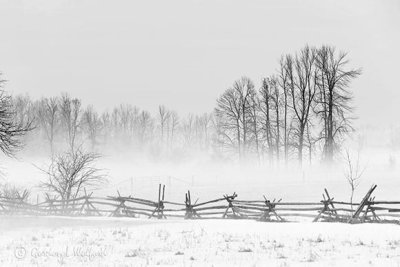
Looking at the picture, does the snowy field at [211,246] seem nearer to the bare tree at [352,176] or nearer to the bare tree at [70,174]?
the bare tree at [352,176]

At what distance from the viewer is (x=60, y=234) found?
55.9ft

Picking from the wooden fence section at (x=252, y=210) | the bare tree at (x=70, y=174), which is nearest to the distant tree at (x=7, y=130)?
the bare tree at (x=70, y=174)

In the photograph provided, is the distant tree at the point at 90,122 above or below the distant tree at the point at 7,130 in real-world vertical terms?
above

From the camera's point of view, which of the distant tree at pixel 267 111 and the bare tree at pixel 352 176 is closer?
the bare tree at pixel 352 176

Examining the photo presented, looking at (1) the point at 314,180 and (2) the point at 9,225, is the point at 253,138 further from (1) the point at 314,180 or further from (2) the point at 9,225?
(2) the point at 9,225

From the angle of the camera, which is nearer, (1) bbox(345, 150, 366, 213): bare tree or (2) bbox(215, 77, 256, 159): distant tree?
(1) bbox(345, 150, 366, 213): bare tree

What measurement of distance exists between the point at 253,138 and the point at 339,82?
13820 millimetres

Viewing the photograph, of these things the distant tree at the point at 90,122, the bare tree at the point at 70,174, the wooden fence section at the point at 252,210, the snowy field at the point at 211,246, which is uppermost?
the distant tree at the point at 90,122

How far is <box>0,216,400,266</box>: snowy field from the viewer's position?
35.3ft

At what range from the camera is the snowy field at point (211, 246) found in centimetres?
1075

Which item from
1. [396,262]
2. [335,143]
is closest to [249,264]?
[396,262]

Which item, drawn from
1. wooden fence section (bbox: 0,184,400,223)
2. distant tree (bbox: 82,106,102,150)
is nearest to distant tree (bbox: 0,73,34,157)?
wooden fence section (bbox: 0,184,400,223)

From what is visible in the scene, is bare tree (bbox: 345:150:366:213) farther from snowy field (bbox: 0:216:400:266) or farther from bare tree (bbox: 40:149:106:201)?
bare tree (bbox: 40:149:106:201)

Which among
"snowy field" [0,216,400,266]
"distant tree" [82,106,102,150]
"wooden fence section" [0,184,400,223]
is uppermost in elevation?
"distant tree" [82,106,102,150]
